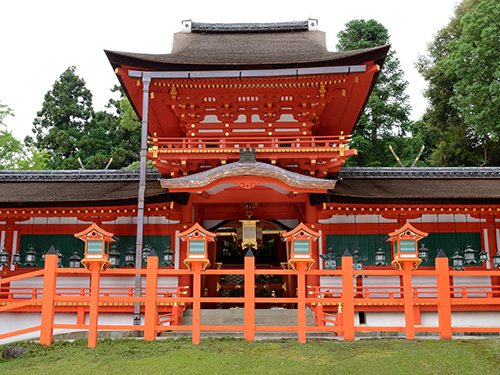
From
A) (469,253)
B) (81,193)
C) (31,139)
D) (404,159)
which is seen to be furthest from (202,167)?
(31,139)

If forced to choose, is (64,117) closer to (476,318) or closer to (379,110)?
(379,110)

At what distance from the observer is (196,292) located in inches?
368

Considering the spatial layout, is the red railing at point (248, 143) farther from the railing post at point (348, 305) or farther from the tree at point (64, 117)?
the tree at point (64, 117)

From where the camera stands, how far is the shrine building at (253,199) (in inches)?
518

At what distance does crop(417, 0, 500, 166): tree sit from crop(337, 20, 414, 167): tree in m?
2.05

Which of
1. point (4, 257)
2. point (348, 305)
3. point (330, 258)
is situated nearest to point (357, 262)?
point (330, 258)

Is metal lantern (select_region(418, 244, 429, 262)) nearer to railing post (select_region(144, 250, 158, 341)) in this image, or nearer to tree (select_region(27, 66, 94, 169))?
railing post (select_region(144, 250, 158, 341))

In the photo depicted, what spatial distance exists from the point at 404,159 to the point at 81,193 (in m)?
21.8

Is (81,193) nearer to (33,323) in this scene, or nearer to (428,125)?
(33,323)

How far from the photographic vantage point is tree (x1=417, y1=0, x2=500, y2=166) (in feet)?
75.0

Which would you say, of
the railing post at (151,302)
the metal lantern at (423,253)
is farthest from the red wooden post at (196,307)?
the metal lantern at (423,253)

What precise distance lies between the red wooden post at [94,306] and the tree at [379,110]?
73.8 feet

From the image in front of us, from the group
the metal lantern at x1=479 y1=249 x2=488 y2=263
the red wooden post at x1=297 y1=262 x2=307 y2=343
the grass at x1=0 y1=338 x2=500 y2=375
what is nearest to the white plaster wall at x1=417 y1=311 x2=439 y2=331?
the metal lantern at x1=479 y1=249 x2=488 y2=263

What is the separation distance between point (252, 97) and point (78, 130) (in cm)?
3112
